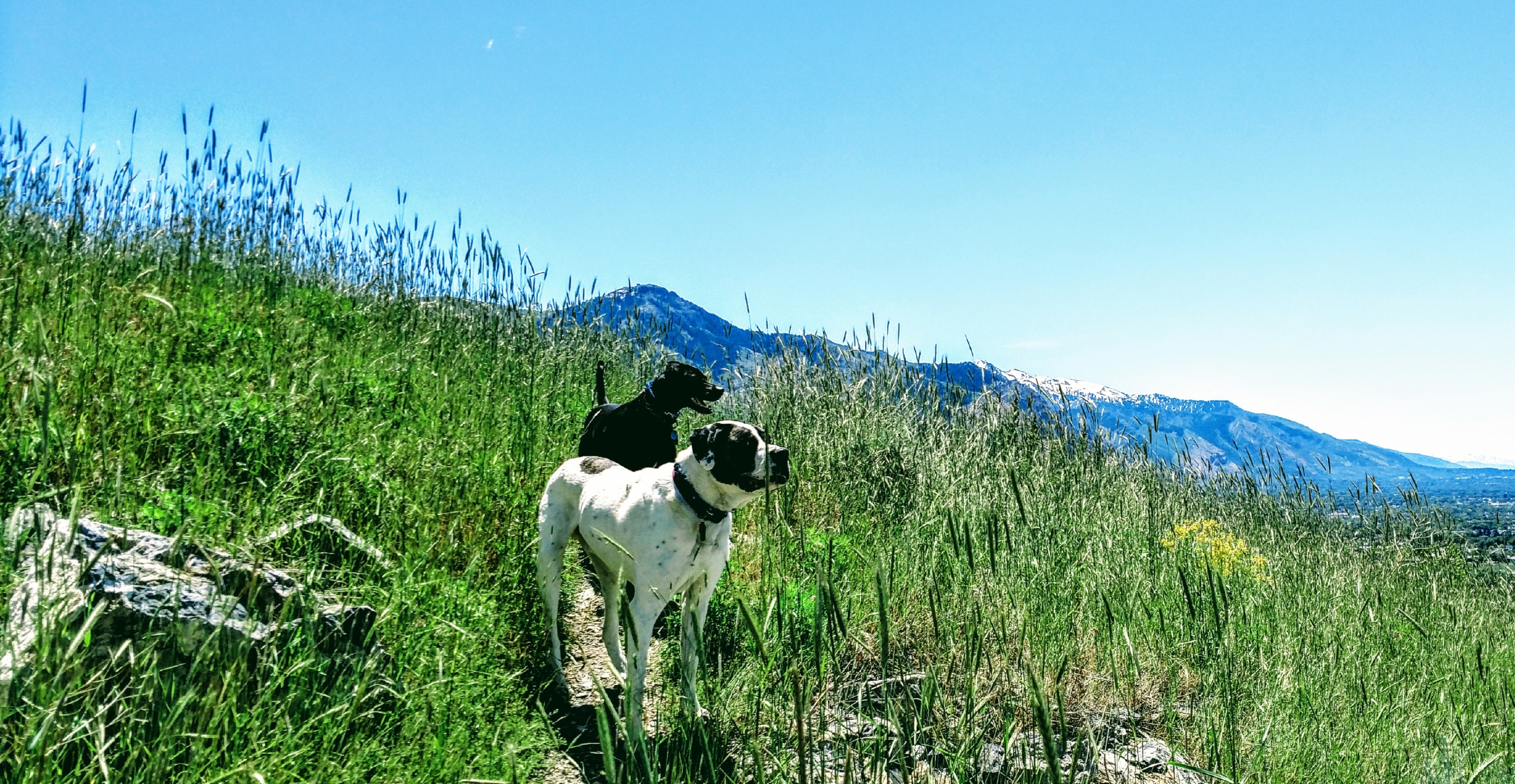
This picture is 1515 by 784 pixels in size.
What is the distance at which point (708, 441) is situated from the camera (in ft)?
10.9

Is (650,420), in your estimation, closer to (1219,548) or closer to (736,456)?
(736,456)

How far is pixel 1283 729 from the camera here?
130 inches

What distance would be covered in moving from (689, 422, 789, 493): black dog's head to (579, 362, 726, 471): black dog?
3.76ft

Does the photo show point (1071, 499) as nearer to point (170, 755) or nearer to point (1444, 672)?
point (1444, 672)

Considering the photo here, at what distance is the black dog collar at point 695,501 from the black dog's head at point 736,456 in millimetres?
118

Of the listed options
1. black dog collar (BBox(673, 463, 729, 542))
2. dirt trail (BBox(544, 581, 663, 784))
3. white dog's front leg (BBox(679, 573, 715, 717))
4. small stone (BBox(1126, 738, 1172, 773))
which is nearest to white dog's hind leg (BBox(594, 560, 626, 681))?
dirt trail (BBox(544, 581, 663, 784))

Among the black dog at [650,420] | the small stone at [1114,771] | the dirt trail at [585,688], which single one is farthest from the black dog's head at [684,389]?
the small stone at [1114,771]

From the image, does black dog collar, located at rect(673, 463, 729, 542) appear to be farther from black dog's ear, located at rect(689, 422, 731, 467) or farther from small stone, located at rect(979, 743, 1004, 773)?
small stone, located at rect(979, 743, 1004, 773)

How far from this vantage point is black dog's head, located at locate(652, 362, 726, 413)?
4.52 m

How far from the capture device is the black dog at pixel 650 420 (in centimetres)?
452

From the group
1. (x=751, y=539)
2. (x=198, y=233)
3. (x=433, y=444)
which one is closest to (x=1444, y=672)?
(x=751, y=539)

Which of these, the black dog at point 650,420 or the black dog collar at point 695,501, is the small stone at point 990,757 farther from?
the black dog at point 650,420

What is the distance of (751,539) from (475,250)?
4203mm

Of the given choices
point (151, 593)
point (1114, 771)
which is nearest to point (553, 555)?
point (151, 593)
